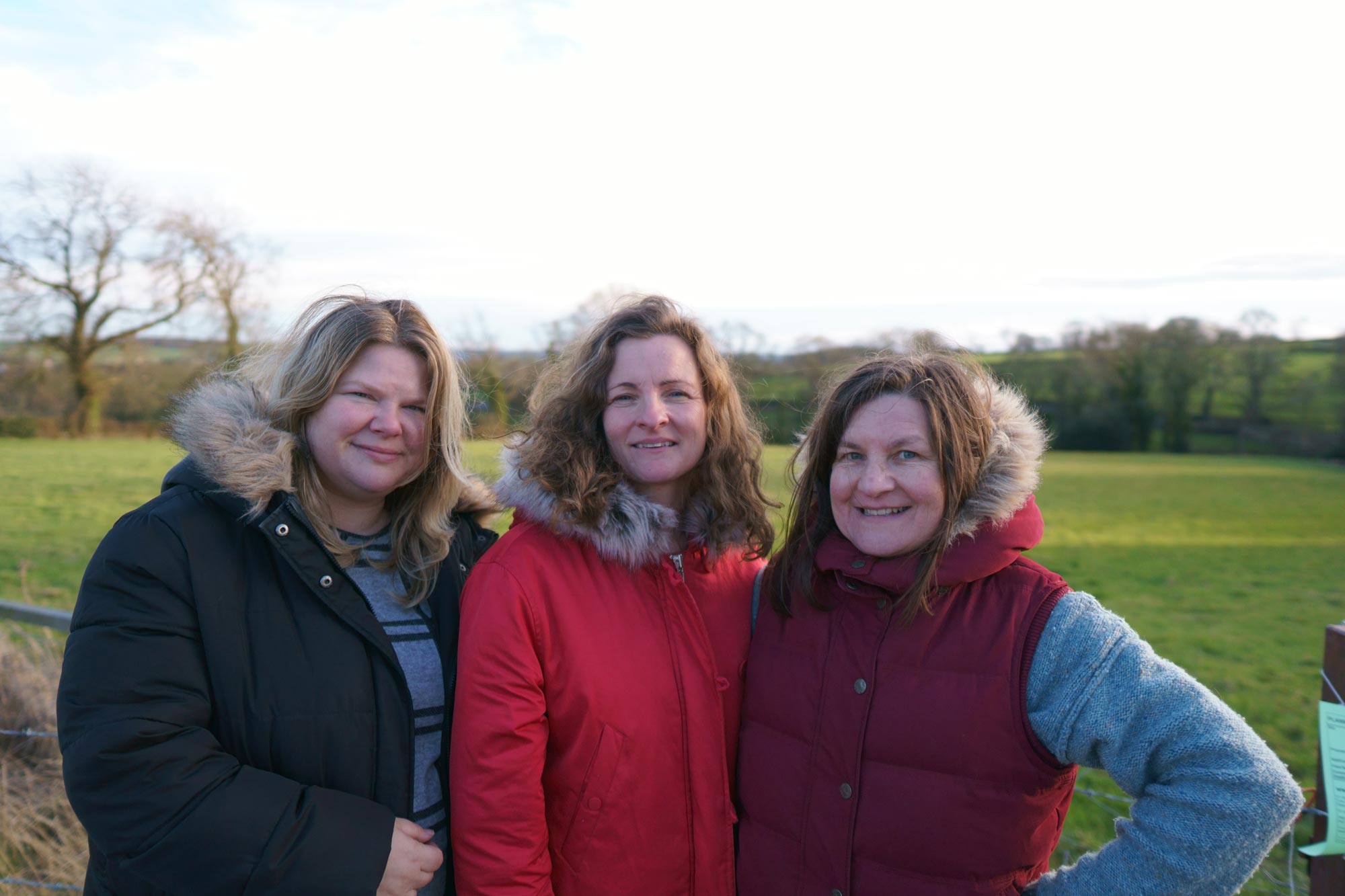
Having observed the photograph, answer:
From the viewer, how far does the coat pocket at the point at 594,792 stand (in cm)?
225

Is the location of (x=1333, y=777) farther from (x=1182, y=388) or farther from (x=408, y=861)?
(x=1182, y=388)

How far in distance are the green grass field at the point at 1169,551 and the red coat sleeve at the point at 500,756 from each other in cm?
108

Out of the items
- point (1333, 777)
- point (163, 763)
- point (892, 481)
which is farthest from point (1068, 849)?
point (163, 763)

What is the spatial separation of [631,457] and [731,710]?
85 cm

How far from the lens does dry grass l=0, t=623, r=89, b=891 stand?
152 inches

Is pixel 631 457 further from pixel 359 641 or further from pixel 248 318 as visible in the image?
pixel 248 318

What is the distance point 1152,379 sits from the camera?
191 ft

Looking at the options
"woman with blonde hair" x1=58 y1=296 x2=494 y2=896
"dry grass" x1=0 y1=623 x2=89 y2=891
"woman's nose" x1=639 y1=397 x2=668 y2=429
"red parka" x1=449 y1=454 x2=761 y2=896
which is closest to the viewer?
"woman with blonde hair" x1=58 y1=296 x2=494 y2=896

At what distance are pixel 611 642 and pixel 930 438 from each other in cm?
107

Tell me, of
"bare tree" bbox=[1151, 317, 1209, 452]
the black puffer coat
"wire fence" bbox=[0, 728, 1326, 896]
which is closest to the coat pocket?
the black puffer coat

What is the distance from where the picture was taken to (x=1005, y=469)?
7.47 ft

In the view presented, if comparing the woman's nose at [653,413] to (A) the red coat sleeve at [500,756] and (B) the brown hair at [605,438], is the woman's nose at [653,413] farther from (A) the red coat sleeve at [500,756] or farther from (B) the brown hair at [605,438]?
(A) the red coat sleeve at [500,756]

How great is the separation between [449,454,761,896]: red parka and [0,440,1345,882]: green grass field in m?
0.79

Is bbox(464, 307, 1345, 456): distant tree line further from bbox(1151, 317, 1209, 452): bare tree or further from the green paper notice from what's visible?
the green paper notice
